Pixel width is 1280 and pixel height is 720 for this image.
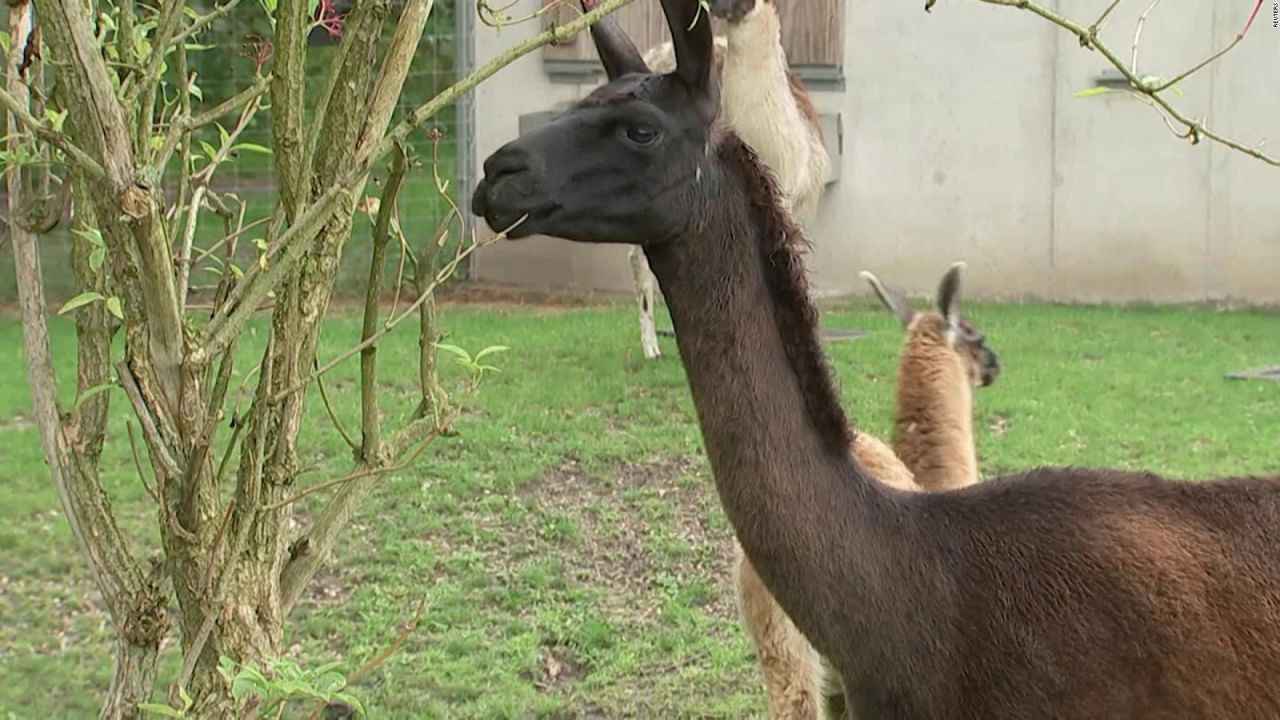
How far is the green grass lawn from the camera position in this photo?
15.1ft

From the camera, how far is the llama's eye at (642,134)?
8.09 feet

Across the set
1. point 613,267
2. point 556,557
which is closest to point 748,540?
point 556,557

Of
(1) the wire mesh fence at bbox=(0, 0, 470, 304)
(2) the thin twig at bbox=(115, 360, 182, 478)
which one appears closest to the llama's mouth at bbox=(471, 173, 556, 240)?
(2) the thin twig at bbox=(115, 360, 182, 478)

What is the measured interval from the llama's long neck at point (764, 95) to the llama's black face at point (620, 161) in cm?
480

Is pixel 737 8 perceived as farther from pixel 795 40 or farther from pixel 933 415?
pixel 795 40

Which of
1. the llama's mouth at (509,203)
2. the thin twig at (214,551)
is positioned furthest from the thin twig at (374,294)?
the thin twig at (214,551)

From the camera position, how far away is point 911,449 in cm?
434

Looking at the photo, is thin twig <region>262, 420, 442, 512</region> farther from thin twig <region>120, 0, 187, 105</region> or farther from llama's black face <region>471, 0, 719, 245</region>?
thin twig <region>120, 0, 187, 105</region>

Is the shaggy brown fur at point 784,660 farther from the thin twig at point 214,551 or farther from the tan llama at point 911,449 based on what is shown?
the thin twig at point 214,551

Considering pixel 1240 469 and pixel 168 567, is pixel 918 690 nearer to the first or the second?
pixel 168 567

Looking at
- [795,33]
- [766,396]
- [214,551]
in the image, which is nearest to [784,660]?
[766,396]

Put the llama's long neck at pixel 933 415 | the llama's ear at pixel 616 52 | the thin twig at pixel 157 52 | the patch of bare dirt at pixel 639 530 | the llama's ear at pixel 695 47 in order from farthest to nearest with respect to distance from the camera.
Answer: the patch of bare dirt at pixel 639 530 < the llama's long neck at pixel 933 415 < the llama's ear at pixel 616 52 < the llama's ear at pixel 695 47 < the thin twig at pixel 157 52

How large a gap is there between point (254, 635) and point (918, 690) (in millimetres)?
1101

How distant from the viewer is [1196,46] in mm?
10641
